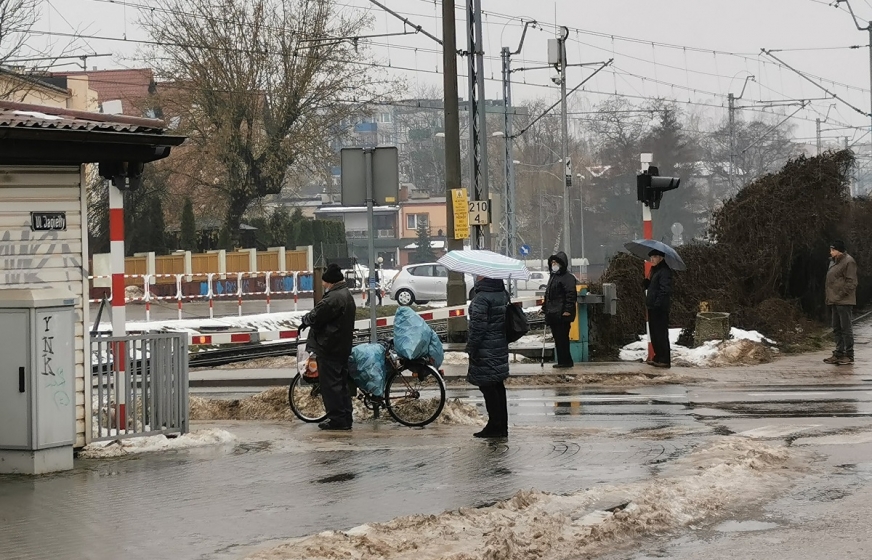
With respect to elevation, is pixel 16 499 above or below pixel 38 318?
below

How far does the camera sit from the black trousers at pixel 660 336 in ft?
60.1

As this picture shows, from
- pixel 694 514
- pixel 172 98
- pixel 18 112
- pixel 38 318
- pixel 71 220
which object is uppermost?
pixel 172 98

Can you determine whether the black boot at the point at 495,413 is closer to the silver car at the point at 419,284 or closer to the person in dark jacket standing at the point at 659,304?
the person in dark jacket standing at the point at 659,304

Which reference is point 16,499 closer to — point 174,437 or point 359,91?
point 174,437

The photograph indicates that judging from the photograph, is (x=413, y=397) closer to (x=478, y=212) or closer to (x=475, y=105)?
(x=478, y=212)

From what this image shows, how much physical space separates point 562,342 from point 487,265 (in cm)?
727

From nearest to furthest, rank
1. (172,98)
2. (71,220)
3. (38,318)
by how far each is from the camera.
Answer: (38,318) → (71,220) → (172,98)

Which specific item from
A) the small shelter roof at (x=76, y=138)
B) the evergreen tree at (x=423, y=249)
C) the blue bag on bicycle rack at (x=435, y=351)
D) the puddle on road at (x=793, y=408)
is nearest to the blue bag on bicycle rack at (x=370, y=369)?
the blue bag on bicycle rack at (x=435, y=351)

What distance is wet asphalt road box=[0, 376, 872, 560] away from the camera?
7445 mm

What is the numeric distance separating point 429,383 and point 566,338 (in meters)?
6.55

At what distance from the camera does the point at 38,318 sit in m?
9.62

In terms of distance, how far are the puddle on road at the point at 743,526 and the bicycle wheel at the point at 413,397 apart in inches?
208

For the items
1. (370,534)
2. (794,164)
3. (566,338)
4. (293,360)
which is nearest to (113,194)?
(370,534)

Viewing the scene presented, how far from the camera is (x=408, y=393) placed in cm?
1298
